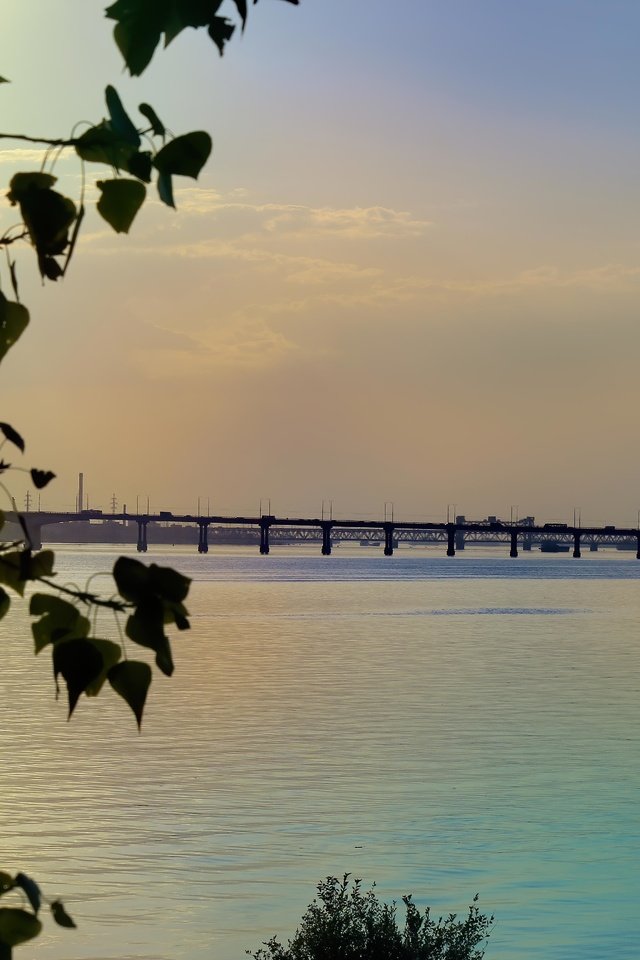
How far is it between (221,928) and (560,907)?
4.37m

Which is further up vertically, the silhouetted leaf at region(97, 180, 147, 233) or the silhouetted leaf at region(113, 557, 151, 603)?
the silhouetted leaf at region(97, 180, 147, 233)

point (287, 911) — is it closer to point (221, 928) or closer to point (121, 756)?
point (221, 928)

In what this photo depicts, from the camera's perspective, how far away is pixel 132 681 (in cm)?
207

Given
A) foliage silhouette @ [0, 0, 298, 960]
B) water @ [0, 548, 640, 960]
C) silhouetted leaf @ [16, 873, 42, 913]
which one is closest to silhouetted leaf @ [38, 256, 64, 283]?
foliage silhouette @ [0, 0, 298, 960]

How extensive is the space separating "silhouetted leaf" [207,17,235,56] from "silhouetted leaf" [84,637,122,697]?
81 centimetres

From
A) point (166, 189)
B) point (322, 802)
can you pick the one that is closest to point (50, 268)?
point (166, 189)

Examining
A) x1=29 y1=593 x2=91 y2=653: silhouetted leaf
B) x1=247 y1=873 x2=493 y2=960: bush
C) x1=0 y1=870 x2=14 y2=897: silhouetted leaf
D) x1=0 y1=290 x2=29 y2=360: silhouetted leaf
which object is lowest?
x1=247 y1=873 x2=493 y2=960: bush

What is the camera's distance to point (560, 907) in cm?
1973

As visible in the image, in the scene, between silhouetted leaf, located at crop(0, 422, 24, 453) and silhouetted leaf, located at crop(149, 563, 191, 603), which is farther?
silhouetted leaf, located at crop(0, 422, 24, 453)

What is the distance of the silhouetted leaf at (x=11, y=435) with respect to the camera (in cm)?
212

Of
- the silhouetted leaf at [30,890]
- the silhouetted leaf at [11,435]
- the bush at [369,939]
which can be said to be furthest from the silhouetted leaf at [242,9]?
the bush at [369,939]

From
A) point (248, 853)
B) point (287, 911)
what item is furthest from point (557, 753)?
point (287, 911)

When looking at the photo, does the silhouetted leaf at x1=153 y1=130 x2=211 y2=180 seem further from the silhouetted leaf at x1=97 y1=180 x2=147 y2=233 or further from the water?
the water

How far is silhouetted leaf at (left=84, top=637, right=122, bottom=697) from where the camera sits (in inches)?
81.5
